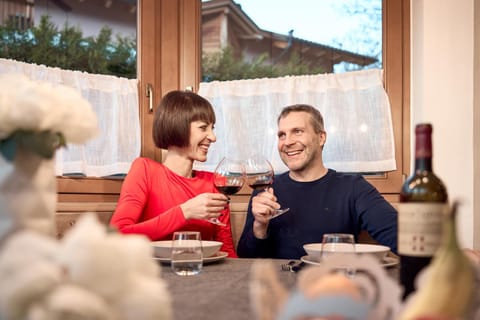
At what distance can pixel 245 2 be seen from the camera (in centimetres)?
269

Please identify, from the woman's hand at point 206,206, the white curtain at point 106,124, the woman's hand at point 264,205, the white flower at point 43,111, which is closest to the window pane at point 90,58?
the white curtain at point 106,124

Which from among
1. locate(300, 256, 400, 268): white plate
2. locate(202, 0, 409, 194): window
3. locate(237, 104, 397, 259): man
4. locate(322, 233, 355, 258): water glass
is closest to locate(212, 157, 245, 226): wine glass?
locate(237, 104, 397, 259): man

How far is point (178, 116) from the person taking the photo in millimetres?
2191

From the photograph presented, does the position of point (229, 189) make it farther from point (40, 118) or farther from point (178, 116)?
point (40, 118)

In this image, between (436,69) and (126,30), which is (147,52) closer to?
(126,30)

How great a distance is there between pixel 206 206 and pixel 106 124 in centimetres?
97

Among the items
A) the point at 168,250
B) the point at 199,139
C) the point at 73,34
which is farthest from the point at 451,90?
the point at 73,34

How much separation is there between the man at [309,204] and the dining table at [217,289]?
0.66 metres

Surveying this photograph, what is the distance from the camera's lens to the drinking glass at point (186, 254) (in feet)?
4.08

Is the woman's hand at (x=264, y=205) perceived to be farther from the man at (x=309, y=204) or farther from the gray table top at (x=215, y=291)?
the gray table top at (x=215, y=291)

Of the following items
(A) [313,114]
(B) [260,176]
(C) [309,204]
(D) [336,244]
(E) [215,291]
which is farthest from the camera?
(A) [313,114]

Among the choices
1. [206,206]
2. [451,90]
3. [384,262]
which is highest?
[451,90]

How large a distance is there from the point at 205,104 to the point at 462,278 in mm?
1819

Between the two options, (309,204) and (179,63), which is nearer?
(309,204)
